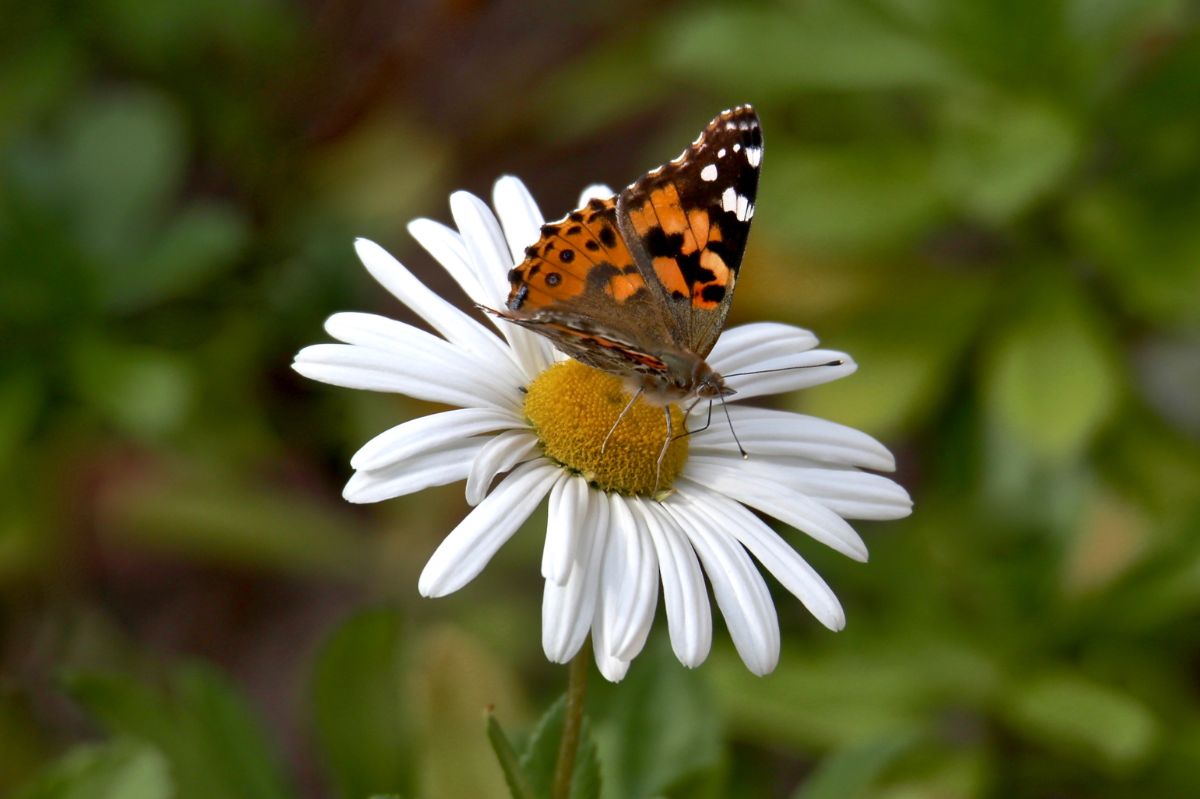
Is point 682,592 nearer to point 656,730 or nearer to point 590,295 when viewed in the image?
point 590,295

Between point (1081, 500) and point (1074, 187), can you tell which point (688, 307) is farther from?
point (1074, 187)

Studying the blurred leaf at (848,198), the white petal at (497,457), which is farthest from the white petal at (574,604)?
the blurred leaf at (848,198)

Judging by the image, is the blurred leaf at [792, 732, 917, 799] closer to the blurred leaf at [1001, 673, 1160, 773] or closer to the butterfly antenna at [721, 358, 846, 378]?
the butterfly antenna at [721, 358, 846, 378]

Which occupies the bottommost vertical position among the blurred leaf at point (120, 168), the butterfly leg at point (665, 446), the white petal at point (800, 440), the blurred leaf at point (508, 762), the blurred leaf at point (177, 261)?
the blurred leaf at point (508, 762)

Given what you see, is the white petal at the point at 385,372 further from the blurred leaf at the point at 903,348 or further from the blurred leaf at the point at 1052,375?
the blurred leaf at the point at 1052,375

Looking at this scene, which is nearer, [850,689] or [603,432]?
[603,432]

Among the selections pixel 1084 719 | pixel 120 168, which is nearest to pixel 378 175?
pixel 120 168
